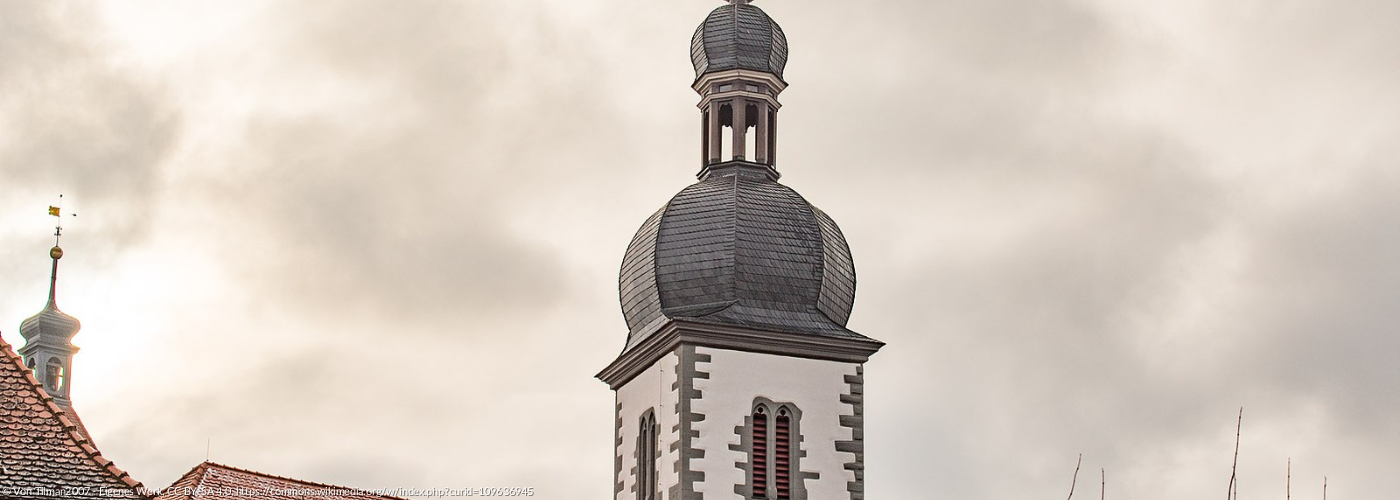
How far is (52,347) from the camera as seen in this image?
73.5m

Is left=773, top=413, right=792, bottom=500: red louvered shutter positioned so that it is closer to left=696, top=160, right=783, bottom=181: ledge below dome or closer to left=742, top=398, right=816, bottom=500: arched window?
left=742, top=398, right=816, bottom=500: arched window

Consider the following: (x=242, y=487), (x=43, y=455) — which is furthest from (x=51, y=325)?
(x=43, y=455)

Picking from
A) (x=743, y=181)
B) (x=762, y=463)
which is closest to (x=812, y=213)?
(x=743, y=181)

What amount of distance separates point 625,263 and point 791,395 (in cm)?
438

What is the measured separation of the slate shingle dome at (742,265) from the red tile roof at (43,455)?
1579cm

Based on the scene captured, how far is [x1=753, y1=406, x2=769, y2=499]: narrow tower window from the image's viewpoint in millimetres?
46084

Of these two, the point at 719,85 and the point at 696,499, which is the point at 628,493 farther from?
the point at 719,85

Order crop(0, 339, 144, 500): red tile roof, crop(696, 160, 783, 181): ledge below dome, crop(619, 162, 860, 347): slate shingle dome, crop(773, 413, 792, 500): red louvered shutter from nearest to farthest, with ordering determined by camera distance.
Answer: crop(0, 339, 144, 500): red tile roof
crop(773, 413, 792, 500): red louvered shutter
crop(619, 162, 860, 347): slate shingle dome
crop(696, 160, 783, 181): ledge below dome

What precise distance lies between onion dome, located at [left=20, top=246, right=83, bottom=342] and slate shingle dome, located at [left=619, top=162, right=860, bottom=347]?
95.5 feet

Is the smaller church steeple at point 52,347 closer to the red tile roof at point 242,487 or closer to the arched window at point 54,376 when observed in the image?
the arched window at point 54,376

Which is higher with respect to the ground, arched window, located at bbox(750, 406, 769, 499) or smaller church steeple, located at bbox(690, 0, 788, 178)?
smaller church steeple, located at bbox(690, 0, 788, 178)

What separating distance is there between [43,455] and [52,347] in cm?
4242

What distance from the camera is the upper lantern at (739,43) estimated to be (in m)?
50.2

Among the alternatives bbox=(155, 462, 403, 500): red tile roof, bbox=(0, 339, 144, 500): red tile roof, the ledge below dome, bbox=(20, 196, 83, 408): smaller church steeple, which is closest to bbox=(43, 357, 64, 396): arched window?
bbox=(20, 196, 83, 408): smaller church steeple
